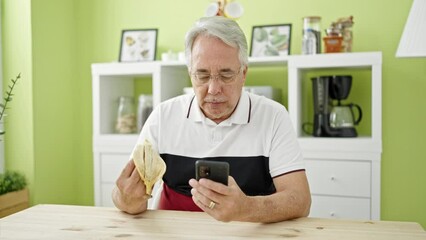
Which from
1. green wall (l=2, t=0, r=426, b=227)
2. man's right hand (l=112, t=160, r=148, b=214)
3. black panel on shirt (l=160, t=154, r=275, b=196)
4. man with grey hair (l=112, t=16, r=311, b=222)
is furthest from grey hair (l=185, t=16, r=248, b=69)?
green wall (l=2, t=0, r=426, b=227)

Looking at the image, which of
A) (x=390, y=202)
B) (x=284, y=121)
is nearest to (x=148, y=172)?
(x=284, y=121)

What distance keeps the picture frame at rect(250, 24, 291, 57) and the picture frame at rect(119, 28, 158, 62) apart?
2.19ft

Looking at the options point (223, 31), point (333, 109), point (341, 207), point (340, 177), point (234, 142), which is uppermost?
point (223, 31)

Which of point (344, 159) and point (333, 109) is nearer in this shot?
point (344, 159)

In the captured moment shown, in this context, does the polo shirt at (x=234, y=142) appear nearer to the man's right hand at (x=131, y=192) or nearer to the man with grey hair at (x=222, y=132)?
the man with grey hair at (x=222, y=132)

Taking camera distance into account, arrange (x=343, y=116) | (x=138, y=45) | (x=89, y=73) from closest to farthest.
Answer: (x=343, y=116) < (x=138, y=45) < (x=89, y=73)

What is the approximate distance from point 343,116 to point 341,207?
0.51 meters

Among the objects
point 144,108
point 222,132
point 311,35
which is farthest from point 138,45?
point 222,132

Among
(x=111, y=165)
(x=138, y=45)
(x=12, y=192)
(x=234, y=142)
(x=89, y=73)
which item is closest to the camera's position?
(x=234, y=142)

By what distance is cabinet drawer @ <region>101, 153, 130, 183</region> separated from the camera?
297 cm

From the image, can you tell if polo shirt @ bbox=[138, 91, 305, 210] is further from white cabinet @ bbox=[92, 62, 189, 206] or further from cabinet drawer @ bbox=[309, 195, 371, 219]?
white cabinet @ bbox=[92, 62, 189, 206]

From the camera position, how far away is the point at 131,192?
4.42 feet

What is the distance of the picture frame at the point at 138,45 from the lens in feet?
10.2

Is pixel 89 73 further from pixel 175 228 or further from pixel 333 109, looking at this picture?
pixel 175 228
